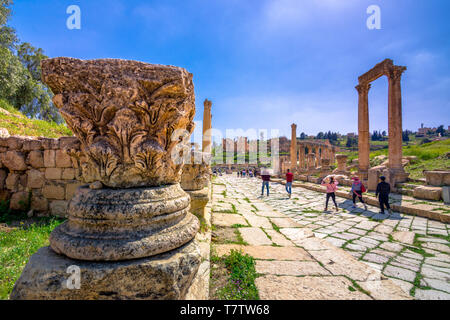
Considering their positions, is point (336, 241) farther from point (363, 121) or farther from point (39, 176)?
point (363, 121)

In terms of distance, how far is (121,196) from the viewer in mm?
1465

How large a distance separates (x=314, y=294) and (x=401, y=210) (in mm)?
6229

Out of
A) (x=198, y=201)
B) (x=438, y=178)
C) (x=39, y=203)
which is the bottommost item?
(x=39, y=203)

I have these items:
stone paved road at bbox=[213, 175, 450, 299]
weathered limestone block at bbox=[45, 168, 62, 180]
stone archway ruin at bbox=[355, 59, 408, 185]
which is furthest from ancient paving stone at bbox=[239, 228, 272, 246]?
stone archway ruin at bbox=[355, 59, 408, 185]

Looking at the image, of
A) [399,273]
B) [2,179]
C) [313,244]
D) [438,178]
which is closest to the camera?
[399,273]

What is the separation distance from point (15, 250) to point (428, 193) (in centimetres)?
1092

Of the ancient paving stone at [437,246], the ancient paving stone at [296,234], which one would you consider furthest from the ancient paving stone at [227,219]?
the ancient paving stone at [437,246]

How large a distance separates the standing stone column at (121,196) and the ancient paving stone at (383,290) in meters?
1.75

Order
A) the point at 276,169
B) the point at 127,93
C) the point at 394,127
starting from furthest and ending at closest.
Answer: the point at 276,169 < the point at 394,127 < the point at 127,93

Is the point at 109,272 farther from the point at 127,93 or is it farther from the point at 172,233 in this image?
the point at 127,93

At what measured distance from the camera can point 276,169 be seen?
2770 cm

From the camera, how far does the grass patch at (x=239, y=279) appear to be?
5.66 feet

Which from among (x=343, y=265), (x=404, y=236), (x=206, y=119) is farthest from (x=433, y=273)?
(x=206, y=119)
